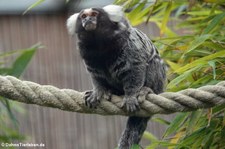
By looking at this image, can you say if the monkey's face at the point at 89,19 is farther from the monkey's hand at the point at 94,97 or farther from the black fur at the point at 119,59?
the monkey's hand at the point at 94,97

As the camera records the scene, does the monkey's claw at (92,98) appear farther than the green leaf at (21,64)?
No

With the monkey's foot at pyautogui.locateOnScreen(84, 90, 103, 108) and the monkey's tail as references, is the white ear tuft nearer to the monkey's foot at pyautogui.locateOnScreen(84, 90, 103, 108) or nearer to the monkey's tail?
the monkey's foot at pyautogui.locateOnScreen(84, 90, 103, 108)

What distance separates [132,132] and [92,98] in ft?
1.19

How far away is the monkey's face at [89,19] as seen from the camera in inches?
114

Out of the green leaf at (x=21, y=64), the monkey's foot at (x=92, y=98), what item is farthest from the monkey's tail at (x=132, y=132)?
the green leaf at (x=21, y=64)

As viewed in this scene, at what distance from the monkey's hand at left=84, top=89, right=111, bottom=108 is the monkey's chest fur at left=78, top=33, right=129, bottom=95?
0.29 feet

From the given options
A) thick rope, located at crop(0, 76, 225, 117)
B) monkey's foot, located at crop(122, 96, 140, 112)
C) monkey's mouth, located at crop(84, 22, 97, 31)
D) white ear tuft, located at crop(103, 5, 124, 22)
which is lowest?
monkey's foot, located at crop(122, 96, 140, 112)

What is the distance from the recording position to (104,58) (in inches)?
115

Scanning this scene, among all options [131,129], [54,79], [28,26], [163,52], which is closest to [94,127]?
[54,79]

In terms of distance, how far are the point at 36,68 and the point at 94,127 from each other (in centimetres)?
73

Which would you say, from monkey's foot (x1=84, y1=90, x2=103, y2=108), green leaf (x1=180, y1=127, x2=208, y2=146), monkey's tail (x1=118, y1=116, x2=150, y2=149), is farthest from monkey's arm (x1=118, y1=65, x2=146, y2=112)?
green leaf (x1=180, y1=127, x2=208, y2=146)

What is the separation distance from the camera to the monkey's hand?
2725 mm

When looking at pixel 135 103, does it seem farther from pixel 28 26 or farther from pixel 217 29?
pixel 28 26

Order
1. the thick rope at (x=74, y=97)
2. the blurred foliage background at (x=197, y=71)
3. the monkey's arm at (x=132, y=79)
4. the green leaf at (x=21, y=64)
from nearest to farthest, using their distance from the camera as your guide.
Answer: the thick rope at (x=74, y=97), the monkey's arm at (x=132, y=79), the blurred foliage background at (x=197, y=71), the green leaf at (x=21, y=64)
